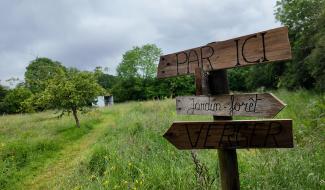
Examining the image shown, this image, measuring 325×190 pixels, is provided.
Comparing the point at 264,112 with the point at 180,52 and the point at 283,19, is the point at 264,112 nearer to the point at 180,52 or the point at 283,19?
the point at 180,52

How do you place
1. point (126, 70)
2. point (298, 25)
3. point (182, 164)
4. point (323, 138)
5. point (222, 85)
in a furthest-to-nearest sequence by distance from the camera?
1. point (126, 70)
2. point (298, 25)
3. point (323, 138)
4. point (182, 164)
5. point (222, 85)

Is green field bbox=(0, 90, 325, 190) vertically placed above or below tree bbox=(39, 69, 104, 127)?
below

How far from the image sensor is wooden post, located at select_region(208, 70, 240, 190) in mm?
3053

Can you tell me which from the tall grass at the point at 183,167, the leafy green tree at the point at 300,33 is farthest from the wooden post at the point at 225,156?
the leafy green tree at the point at 300,33

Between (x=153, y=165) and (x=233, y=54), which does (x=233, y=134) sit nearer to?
(x=233, y=54)

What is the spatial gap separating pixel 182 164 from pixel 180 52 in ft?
7.63

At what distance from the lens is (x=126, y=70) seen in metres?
67.4

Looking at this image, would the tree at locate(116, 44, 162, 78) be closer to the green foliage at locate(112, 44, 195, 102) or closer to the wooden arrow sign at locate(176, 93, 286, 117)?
the green foliage at locate(112, 44, 195, 102)

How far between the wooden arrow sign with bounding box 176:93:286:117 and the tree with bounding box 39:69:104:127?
37.3 feet

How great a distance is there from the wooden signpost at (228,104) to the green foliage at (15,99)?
1131 inches

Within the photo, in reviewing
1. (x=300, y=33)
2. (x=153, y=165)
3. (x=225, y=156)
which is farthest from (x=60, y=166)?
(x=300, y=33)

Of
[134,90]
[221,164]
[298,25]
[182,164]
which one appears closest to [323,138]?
[182,164]

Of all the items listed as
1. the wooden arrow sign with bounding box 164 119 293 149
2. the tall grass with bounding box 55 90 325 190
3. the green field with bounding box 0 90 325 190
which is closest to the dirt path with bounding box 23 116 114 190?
the green field with bounding box 0 90 325 190

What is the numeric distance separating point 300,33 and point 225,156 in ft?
66.5
